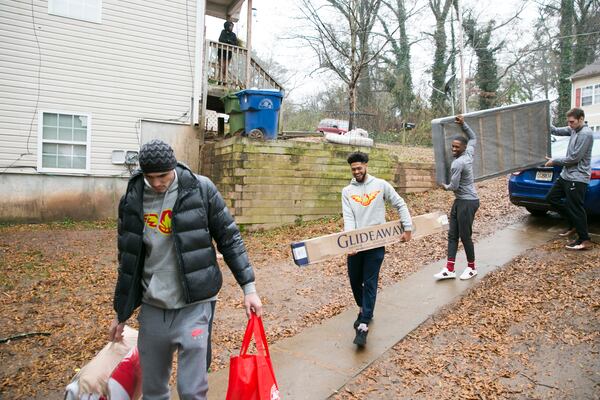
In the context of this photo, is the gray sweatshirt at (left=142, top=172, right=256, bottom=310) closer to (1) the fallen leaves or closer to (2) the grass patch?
(1) the fallen leaves

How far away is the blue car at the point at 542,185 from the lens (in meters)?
6.04

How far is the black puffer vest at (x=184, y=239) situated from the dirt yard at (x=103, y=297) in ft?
5.28

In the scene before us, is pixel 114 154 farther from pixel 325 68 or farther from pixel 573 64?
pixel 573 64

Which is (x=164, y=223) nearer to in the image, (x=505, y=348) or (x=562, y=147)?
(x=505, y=348)

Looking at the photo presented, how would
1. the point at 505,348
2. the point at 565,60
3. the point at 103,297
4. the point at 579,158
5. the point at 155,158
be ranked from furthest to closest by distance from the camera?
the point at 565,60 < the point at 579,158 < the point at 103,297 < the point at 505,348 < the point at 155,158

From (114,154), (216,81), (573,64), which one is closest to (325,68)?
(216,81)

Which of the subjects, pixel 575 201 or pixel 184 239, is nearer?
pixel 184 239

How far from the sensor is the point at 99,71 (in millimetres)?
10508

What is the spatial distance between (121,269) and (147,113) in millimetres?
9661

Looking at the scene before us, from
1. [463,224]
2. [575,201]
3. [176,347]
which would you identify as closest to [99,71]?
[463,224]

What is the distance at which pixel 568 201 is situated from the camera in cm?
564

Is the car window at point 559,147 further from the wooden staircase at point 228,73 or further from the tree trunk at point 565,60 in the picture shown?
the tree trunk at point 565,60

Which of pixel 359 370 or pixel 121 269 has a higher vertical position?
pixel 121 269

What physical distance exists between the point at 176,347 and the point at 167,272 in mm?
400
